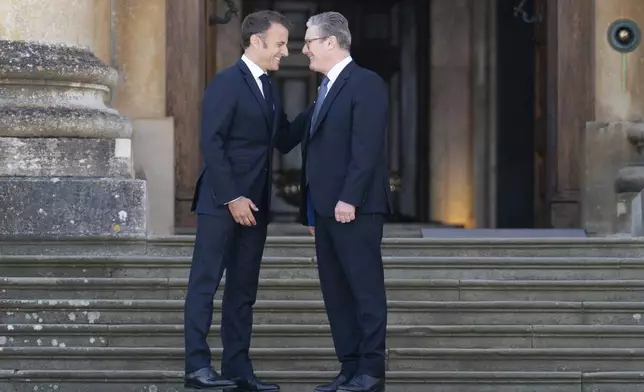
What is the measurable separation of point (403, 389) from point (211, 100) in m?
1.82

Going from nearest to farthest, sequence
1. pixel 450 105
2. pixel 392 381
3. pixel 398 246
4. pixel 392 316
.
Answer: pixel 392 381, pixel 392 316, pixel 398 246, pixel 450 105

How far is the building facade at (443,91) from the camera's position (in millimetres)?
11461

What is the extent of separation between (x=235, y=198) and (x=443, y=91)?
7.97 metres

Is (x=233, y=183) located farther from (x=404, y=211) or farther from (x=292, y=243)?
(x=404, y=211)

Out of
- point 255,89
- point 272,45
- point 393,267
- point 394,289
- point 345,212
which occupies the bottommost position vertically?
point 394,289

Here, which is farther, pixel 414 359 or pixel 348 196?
pixel 414 359

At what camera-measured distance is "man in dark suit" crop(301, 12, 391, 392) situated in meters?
7.14

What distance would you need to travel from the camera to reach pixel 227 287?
Answer: 7398mm

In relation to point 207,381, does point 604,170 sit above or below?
above

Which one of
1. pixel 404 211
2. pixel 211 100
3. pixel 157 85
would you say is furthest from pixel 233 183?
pixel 404 211

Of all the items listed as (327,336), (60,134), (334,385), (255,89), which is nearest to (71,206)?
(60,134)

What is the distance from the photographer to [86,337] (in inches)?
326

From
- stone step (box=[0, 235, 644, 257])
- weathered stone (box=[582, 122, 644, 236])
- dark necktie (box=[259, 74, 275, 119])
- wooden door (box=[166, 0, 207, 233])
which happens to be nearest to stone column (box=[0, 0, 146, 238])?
stone step (box=[0, 235, 644, 257])

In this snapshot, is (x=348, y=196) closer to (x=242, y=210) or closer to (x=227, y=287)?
(x=242, y=210)
